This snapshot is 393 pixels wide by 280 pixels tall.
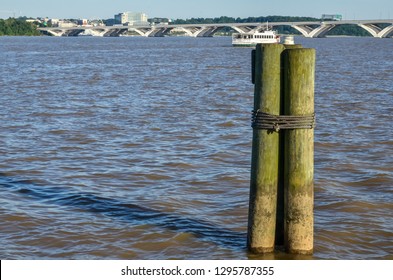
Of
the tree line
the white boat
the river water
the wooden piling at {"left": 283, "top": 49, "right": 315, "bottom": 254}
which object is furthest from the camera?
the tree line

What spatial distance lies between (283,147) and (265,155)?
0.68 ft

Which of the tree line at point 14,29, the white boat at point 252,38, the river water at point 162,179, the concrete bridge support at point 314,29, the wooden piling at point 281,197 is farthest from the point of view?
the tree line at point 14,29

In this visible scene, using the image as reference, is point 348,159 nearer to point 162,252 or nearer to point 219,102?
point 162,252

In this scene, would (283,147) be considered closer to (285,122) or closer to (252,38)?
(285,122)

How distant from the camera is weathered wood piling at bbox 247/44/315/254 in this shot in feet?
28.5

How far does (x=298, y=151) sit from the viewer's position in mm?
8773

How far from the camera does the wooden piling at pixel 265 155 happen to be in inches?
343

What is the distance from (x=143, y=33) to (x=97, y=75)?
154748 mm

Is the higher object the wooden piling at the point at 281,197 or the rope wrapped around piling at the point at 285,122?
the rope wrapped around piling at the point at 285,122

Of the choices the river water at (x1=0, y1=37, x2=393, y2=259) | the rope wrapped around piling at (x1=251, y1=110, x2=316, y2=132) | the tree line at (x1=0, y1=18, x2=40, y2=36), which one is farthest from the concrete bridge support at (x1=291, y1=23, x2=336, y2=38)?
the rope wrapped around piling at (x1=251, y1=110, x2=316, y2=132)

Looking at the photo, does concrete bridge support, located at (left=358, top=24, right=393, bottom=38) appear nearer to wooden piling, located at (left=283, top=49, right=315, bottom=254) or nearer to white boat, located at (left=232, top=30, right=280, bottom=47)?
white boat, located at (left=232, top=30, right=280, bottom=47)

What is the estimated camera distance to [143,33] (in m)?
198

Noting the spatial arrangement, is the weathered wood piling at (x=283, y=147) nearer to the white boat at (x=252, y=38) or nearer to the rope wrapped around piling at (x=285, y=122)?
the rope wrapped around piling at (x=285, y=122)

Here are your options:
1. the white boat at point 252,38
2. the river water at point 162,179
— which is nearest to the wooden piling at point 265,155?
the river water at point 162,179
